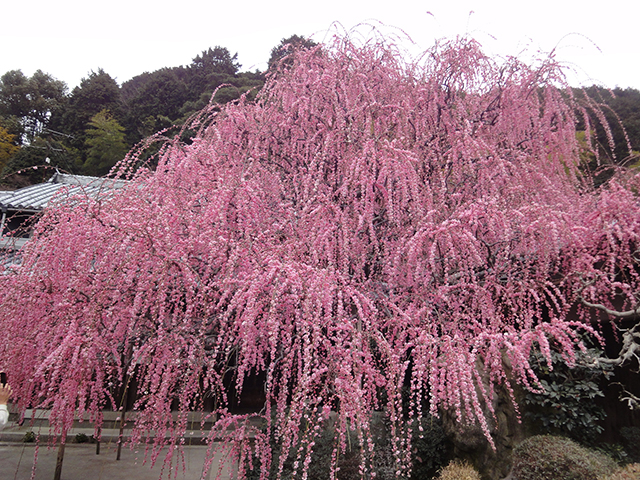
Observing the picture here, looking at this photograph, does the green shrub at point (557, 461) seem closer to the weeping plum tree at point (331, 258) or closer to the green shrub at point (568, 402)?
the green shrub at point (568, 402)

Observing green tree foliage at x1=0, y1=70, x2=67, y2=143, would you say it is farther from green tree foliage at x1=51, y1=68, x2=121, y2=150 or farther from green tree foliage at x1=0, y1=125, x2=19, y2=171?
green tree foliage at x1=0, y1=125, x2=19, y2=171

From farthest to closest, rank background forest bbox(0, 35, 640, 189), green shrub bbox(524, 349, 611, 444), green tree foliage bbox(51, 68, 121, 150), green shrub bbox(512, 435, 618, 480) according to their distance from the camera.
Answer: green tree foliage bbox(51, 68, 121, 150) < background forest bbox(0, 35, 640, 189) < green shrub bbox(524, 349, 611, 444) < green shrub bbox(512, 435, 618, 480)

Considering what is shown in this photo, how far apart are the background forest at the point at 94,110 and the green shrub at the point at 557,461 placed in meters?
15.7

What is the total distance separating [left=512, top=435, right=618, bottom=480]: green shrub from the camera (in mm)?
3844

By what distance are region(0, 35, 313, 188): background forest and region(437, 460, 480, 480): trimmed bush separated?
50.3ft

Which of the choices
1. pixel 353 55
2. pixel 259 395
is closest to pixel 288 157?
pixel 353 55

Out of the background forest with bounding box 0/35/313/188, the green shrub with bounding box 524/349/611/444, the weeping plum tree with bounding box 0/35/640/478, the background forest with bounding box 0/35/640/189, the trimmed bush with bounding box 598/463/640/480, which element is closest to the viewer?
the weeping plum tree with bounding box 0/35/640/478

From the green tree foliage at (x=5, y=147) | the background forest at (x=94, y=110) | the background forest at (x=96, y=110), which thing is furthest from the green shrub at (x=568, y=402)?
the green tree foliage at (x=5, y=147)

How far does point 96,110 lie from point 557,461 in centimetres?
3235

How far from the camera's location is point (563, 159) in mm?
5129

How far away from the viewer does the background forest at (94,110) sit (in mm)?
21219

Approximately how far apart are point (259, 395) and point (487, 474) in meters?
7.99

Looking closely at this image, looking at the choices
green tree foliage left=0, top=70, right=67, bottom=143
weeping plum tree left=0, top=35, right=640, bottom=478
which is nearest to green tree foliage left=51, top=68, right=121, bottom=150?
green tree foliage left=0, top=70, right=67, bottom=143

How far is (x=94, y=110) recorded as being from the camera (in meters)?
28.0
